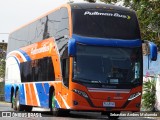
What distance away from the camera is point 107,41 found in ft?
58.6

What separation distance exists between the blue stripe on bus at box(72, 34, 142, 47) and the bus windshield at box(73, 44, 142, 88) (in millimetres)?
142

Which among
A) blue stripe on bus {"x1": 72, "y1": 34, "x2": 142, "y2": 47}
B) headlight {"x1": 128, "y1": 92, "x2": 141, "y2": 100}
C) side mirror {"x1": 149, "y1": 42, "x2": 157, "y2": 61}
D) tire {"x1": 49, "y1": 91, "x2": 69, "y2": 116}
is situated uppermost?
blue stripe on bus {"x1": 72, "y1": 34, "x2": 142, "y2": 47}

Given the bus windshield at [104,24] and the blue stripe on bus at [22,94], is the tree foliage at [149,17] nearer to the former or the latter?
the blue stripe on bus at [22,94]

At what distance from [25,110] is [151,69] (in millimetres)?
10701

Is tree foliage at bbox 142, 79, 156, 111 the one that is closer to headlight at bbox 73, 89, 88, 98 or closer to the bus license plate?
the bus license plate

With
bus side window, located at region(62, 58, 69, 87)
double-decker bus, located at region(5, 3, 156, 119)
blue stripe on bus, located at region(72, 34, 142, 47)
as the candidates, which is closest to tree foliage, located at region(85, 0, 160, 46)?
double-decker bus, located at region(5, 3, 156, 119)

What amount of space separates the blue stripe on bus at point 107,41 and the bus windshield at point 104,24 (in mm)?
169

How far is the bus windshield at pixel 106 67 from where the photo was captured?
57.4ft

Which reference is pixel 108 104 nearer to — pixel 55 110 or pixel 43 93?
pixel 55 110

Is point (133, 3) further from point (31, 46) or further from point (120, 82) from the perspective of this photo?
point (120, 82)

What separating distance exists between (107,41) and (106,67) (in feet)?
3.10

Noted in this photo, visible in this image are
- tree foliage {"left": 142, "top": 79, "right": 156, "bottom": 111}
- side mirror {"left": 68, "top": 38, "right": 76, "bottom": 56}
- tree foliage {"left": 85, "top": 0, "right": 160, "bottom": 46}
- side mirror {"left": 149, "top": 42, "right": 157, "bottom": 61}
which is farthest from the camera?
tree foliage {"left": 142, "top": 79, "right": 156, "bottom": 111}

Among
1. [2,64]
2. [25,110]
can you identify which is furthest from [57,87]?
[2,64]

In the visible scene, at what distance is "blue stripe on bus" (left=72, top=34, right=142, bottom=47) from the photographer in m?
17.6
